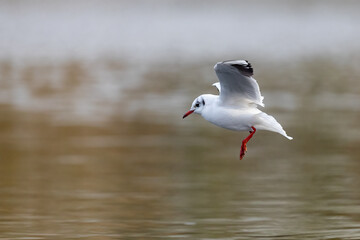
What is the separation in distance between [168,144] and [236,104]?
11141mm

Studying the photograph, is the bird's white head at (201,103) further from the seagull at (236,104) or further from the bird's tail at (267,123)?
the bird's tail at (267,123)

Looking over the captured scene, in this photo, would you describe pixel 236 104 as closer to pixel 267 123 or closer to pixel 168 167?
pixel 267 123

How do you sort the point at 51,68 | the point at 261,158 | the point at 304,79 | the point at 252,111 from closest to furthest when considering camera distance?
the point at 252,111, the point at 261,158, the point at 304,79, the point at 51,68

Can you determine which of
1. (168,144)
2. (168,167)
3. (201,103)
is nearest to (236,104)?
(201,103)

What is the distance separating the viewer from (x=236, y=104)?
39.3 ft

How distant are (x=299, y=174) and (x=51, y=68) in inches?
1120

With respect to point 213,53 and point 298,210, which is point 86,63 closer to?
point 213,53

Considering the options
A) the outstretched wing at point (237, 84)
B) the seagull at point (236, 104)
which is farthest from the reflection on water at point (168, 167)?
the outstretched wing at point (237, 84)

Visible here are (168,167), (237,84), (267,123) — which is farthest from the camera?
(168,167)

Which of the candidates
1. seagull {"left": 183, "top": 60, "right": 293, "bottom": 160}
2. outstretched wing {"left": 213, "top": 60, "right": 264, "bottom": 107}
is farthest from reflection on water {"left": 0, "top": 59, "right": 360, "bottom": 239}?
outstretched wing {"left": 213, "top": 60, "right": 264, "bottom": 107}

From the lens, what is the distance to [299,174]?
1839 centimetres

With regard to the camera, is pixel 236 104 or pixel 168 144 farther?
pixel 168 144

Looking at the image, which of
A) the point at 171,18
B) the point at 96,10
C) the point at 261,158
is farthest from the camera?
the point at 96,10

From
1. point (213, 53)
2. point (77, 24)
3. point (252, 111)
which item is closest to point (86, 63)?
point (213, 53)
